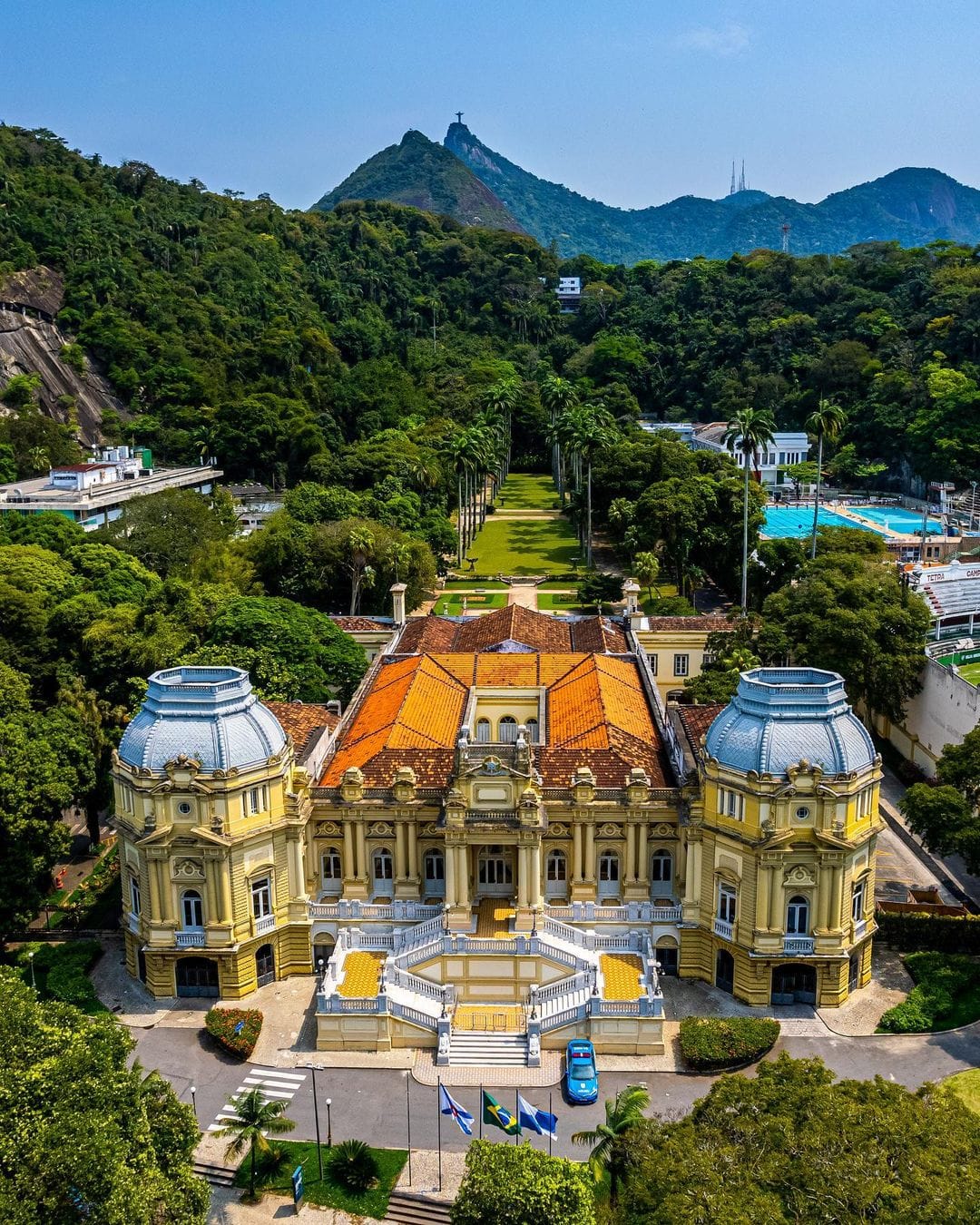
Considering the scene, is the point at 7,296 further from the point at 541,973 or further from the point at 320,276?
the point at 541,973

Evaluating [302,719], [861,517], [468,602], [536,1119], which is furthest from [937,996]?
[861,517]

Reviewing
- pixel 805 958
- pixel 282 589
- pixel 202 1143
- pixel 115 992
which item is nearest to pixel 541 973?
pixel 805 958

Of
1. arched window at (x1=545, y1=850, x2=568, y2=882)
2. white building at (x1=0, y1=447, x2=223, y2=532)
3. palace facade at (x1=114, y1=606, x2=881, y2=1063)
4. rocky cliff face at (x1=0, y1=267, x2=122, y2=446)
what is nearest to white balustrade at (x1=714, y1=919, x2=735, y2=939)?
palace facade at (x1=114, y1=606, x2=881, y2=1063)

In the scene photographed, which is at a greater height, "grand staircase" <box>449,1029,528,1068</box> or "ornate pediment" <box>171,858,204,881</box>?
"ornate pediment" <box>171,858,204,881</box>

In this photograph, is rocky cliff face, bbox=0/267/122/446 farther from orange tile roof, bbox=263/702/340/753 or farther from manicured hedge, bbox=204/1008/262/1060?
manicured hedge, bbox=204/1008/262/1060

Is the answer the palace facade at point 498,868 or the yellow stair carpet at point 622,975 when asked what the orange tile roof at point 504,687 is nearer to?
the palace facade at point 498,868
